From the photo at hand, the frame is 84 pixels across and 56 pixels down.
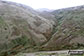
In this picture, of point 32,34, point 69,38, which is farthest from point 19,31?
point 69,38

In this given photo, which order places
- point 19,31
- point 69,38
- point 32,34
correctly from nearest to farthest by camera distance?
point 69,38
point 19,31
point 32,34

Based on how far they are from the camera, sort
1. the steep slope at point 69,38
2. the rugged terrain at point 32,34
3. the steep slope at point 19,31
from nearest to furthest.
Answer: the steep slope at point 69,38 → the rugged terrain at point 32,34 → the steep slope at point 19,31

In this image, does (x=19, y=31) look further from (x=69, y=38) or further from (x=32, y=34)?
(x=69, y=38)

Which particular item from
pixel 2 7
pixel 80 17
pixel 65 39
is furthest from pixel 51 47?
pixel 2 7

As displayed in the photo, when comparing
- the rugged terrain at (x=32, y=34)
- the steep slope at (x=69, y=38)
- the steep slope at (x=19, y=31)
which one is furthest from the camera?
the steep slope at (x=19, y=31)

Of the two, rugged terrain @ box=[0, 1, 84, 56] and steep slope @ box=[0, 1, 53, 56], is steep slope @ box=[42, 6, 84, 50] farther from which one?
steep slope @ box=[0, 1, 53, 56]

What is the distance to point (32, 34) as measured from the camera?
2353cm

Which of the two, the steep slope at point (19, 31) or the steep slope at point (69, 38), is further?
the steep slope at point (19, 31)

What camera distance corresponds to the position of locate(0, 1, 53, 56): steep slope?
20589 mm

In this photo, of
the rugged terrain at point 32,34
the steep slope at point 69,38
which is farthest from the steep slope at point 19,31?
the steep slope at point 69,38

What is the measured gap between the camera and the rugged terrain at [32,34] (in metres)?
20.3

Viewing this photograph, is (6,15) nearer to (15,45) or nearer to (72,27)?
(15,45)

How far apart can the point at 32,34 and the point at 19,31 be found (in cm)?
201

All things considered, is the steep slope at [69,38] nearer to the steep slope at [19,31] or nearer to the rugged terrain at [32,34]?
the rugged terrain at [32,34]
